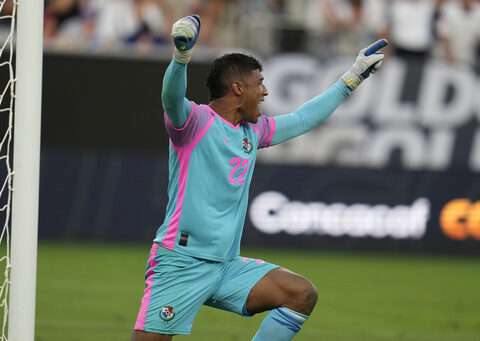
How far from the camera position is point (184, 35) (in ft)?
14.7

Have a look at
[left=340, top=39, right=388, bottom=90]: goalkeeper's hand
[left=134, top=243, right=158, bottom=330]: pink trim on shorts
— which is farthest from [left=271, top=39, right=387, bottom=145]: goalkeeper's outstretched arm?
[left=134, top=243, right=158, bottom=330]: pink trim on shorts

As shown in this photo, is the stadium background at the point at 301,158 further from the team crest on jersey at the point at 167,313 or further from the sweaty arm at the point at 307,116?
the team crest on jersey at the point at 167,313

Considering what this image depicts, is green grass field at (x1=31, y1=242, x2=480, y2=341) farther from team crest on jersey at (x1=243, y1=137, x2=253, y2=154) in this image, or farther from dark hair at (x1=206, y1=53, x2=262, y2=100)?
dark hair at (x1=206, y1=53, x2=262, y2=100)

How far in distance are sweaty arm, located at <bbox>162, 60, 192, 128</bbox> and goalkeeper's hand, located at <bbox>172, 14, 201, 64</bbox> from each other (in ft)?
0.17

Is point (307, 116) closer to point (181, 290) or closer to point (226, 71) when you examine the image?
point (226, 71)

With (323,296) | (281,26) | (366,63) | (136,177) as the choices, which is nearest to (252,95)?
(366,63)

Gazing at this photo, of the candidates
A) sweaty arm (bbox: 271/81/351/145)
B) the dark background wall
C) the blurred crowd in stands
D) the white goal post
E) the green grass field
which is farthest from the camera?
the blurred crowd in stands

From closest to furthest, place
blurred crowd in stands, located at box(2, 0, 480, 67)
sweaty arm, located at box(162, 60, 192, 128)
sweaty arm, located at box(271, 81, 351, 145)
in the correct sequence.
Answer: sweaty arm, located at box(162, 60, 192, 128), sweaty arm, located at box(271, 81, 351, 145), blurred crowd in stands, located at box(2, 0, 480, 67)

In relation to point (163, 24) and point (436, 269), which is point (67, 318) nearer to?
point (436, 269)

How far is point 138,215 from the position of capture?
1349 centimetres

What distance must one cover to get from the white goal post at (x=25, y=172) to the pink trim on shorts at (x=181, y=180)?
742 mm

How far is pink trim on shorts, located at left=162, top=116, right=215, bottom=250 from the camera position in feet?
16.4

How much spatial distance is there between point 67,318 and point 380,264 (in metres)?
6.13

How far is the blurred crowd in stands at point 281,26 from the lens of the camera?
46.5 ft
